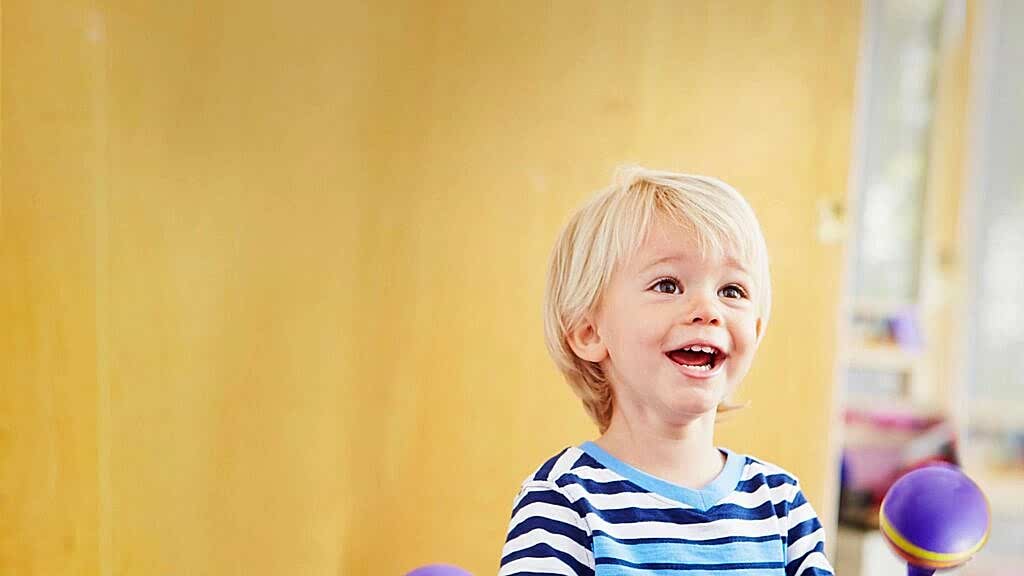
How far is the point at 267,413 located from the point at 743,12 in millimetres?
974

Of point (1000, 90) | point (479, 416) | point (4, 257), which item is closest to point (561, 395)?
point (479, 416)

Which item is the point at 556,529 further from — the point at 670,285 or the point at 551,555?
the point at 670,285

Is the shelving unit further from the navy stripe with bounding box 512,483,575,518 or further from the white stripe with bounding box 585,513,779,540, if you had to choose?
the navy stripe with bounding box 512,483,575,518

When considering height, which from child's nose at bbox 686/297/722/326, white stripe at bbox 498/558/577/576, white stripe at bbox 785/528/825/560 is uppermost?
child's nose at bbox 686/297/722/326

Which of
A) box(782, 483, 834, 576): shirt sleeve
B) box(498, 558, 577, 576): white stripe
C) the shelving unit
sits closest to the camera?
box(498, 558, 577, 576): white stripe

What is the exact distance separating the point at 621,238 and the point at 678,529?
0.31 metres

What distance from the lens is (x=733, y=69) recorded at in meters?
1.71

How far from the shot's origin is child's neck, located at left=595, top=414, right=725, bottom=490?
1.20 meters

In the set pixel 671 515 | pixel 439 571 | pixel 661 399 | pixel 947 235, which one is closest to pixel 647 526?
pixel 671 515

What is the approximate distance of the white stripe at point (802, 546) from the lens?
122 cm

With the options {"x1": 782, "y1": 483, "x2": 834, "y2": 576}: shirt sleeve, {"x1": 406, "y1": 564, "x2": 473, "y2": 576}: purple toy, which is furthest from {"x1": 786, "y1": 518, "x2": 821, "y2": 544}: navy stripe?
{"x1": 406, "y1": 564, "x2": 473, "y2": 576}: purple toy

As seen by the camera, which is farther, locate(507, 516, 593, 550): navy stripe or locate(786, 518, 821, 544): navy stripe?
locate(786, 518, 821, 544): navy stripe

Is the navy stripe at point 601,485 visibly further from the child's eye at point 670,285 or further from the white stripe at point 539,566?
the child's eye at point 670,285

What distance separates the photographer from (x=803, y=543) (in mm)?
1224
